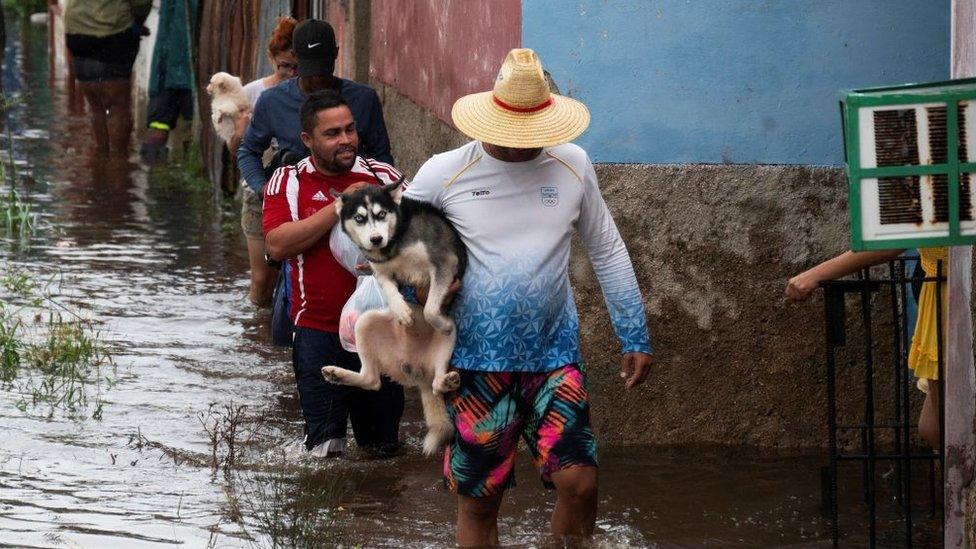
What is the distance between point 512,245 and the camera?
16.8 ft

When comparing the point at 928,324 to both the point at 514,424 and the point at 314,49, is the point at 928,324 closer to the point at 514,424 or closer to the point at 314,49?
the point at 514,424

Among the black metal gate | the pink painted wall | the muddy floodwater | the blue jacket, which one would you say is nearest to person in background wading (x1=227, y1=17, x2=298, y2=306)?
the muddy floodwater

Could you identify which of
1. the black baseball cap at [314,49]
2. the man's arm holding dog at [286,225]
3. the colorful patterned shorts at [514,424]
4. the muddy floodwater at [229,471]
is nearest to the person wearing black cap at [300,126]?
the black baseball cap at [314,49]

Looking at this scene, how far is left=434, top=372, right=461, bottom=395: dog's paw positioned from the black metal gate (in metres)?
1.31

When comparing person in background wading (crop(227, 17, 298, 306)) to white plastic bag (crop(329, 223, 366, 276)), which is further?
person in background wading (crop(227, 17, 298, 306))

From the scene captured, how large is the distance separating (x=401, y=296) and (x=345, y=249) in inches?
31.5

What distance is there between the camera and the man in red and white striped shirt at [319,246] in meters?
6.21

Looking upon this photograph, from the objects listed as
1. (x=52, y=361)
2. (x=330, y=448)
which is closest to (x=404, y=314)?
(x=330, y=448)

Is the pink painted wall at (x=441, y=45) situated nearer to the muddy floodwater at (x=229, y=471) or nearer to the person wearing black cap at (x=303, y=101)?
the person wearing black cap at (x=303, y=101)

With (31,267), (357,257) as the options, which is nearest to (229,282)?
(31,267)

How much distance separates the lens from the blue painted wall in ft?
22.7

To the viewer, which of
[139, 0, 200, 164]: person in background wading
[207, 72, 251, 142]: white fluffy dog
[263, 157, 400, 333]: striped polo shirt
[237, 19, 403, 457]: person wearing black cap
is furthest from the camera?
[139, 0, 200, 164]: person in background wading

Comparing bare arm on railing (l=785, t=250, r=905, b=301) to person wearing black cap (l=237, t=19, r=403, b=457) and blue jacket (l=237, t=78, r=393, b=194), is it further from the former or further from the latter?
blue jacket (l=237, t=78, r=393, b=194)

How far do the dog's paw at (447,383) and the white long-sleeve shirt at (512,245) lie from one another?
2.4 inches
